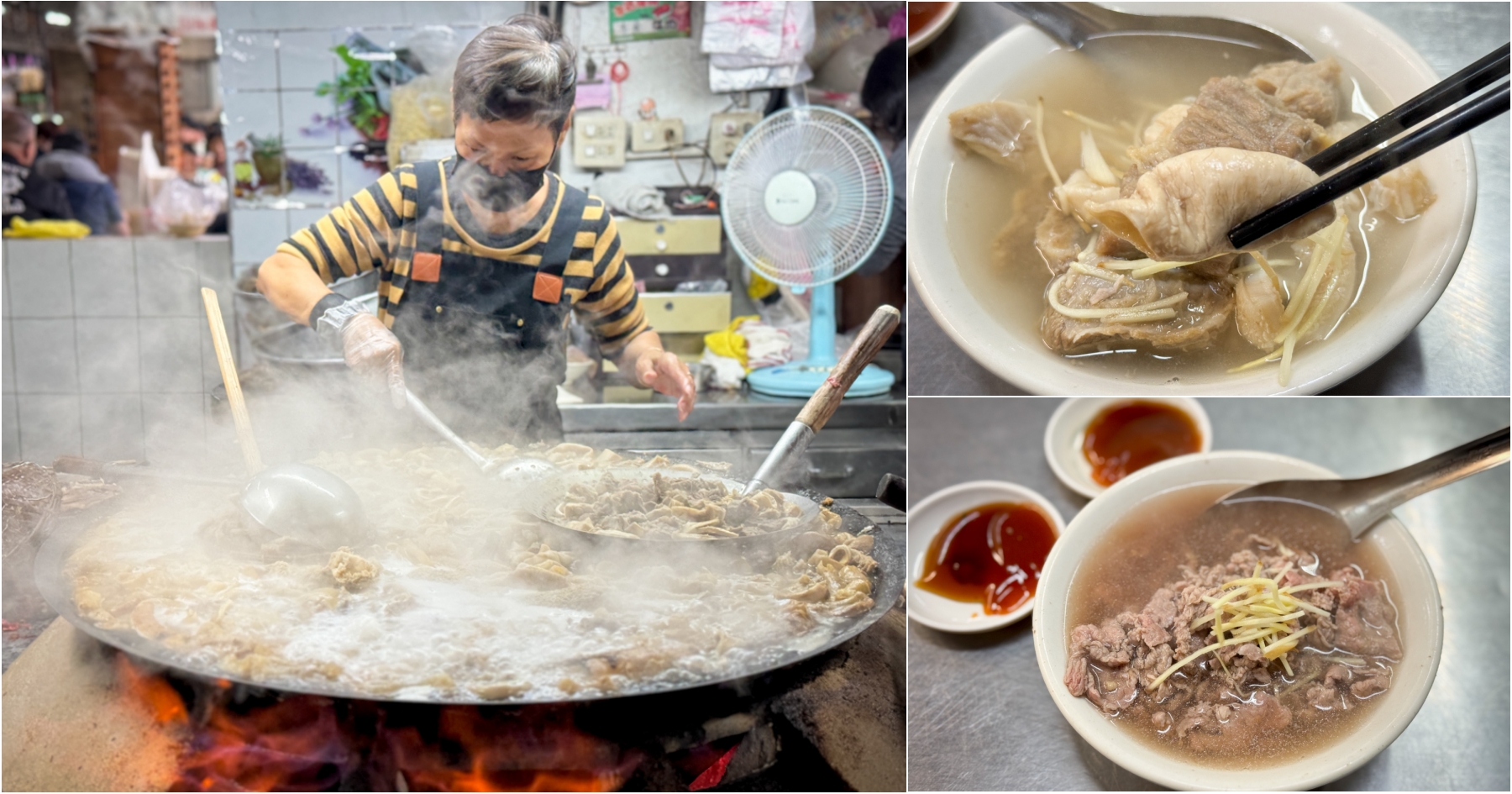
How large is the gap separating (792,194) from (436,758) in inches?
54.5

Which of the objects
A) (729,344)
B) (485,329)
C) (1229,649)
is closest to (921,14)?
(729,344)

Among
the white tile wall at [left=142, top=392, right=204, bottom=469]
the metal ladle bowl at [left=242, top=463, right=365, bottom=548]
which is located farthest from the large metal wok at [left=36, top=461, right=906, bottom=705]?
the metal ladle bowl at [left=242, top=463, right=365, bottom=548]

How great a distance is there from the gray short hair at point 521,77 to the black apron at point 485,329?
14 cm

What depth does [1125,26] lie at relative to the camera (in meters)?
1.81

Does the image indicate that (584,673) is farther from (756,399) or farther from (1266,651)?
(1266,651)

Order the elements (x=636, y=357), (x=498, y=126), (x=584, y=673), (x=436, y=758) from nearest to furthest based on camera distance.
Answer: (x=584, y=673) < (x=436, y=758) < (x=498, y=126) < (x=636, y=357)

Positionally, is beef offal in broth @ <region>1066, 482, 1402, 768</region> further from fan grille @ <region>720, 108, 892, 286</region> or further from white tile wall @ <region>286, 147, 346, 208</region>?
white tile wall @ <region>286, 147, 346, 208</region>

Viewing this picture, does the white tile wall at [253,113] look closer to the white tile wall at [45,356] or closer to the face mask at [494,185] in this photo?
the face mask at [494,185]

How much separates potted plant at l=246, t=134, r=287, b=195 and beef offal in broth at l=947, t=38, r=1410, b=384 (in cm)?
152

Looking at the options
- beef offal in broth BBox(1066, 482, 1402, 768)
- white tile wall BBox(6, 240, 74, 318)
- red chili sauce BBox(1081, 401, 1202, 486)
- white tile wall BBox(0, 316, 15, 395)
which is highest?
white tile wall BBox(6, 240, 74, 318)

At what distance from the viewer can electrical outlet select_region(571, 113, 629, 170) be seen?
1.95 m

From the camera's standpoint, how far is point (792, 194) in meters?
2.03

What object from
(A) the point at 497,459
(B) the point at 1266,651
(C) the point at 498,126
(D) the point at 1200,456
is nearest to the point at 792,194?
(C) the point at 498,126

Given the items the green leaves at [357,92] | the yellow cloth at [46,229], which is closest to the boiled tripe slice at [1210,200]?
the green leaves at [357,92]
